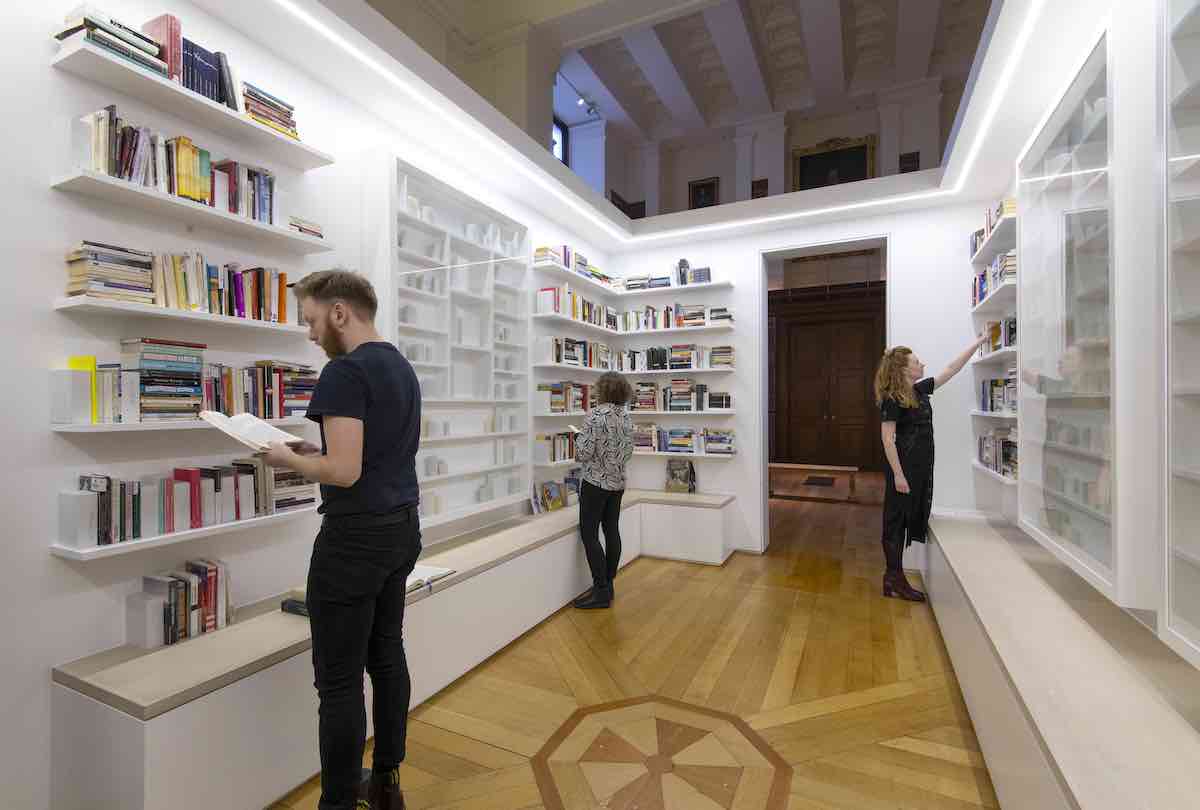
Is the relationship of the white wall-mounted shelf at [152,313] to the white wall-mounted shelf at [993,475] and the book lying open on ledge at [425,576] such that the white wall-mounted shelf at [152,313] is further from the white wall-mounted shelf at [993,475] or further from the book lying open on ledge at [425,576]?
the white wall-mounted shelf at [993,475]

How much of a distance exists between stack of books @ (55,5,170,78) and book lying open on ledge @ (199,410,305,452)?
1332 mm

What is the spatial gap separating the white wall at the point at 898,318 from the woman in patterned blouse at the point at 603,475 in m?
1.85

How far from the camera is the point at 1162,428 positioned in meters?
1.48

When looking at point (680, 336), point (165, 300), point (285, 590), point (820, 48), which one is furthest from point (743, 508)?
point (820, 48)

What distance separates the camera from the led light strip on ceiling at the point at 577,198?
2396 millimetres

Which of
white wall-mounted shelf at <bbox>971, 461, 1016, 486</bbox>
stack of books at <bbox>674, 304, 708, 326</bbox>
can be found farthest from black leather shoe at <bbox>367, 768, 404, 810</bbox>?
stack of books at <bbox>674, 304, 708, 326</bbox>

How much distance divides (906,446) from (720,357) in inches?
74.3

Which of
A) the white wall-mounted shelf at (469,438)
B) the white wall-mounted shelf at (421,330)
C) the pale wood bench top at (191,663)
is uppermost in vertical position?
the white wall-mounted shelf at (421,330)

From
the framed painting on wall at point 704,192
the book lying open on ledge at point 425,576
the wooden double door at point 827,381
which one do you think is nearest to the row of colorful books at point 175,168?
the book lying open on ledge at point 425,576

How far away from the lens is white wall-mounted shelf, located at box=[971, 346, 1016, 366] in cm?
349

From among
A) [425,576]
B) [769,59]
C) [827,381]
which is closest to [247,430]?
[425,576]

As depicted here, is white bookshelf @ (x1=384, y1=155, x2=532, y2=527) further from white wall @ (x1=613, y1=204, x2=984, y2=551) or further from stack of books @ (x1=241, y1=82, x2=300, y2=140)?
white wall @ (x1=613, y1=204, x2=984, y2=551)

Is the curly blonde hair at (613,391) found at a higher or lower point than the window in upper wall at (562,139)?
lower

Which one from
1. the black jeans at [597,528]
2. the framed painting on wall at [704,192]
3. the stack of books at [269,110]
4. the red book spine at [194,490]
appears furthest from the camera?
the framed painting on wall at [704,192]
